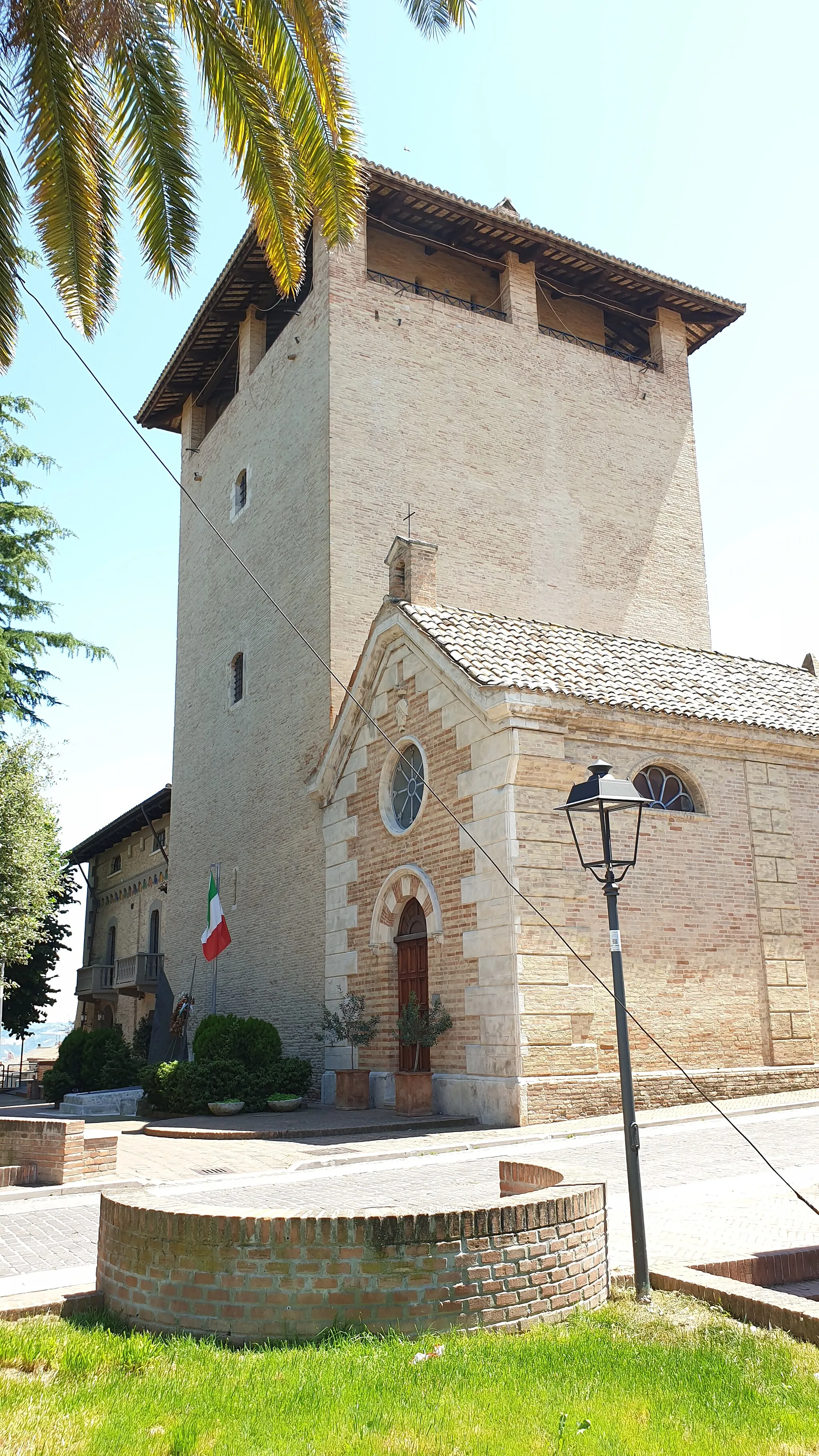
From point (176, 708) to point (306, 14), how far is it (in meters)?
22.7

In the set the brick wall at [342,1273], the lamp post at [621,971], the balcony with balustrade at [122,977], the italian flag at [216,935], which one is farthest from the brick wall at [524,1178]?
the balcony with balustrade at [122,977]

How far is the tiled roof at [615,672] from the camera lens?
15055 mm

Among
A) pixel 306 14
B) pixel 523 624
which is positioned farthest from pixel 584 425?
pixel 306 14

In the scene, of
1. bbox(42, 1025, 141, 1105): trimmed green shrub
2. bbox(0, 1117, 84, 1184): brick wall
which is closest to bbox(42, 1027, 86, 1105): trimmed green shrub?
bbox(42, 1025, 141, 1105): trimmed green shrub

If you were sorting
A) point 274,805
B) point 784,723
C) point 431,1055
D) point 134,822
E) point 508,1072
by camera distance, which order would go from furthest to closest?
point 134,822 < point 274,805 < point 784,723 < point 431,1055 < point 508,1072

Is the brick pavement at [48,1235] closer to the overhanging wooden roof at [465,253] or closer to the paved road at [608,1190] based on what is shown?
the paved road at [608,1190]

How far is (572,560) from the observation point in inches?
962

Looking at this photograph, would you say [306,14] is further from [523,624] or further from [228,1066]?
[228,1066]

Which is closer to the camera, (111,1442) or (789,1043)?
(111,1442)

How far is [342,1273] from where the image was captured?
202 inches

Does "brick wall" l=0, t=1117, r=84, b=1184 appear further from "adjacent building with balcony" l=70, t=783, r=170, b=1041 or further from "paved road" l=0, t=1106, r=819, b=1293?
"adjacent building with balcony" l=70, t=783, r=170, b=1041

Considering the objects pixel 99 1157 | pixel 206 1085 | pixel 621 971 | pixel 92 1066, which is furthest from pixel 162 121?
pixel 92 1066

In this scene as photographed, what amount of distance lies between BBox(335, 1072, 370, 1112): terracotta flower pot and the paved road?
13.8 ft

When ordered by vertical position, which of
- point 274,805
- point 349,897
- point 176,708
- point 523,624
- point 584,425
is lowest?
point 349,897
